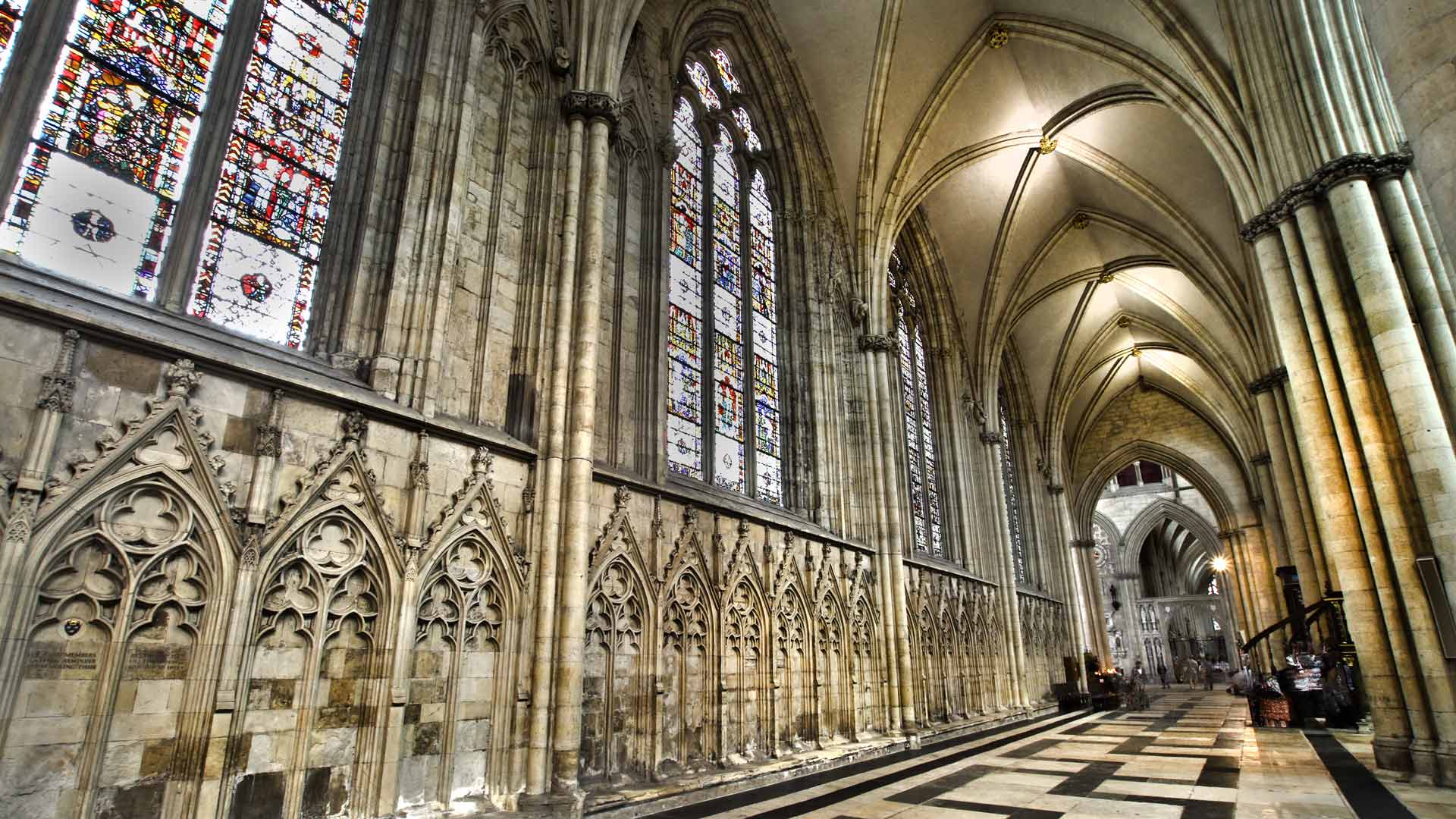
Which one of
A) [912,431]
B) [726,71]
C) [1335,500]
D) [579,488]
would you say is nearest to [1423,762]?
[1335,500]

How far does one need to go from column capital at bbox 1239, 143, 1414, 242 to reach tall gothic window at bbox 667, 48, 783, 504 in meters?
7.32

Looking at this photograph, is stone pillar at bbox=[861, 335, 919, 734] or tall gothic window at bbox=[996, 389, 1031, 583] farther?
tall gothic window at bbox=[996, 389, 1031, 583]

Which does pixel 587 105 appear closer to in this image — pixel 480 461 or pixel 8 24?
pixel 480 461

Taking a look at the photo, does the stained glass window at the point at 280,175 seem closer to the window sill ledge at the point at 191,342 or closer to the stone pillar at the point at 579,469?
the window sill ledge at the point at 191,342

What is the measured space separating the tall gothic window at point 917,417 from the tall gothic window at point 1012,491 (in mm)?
5513

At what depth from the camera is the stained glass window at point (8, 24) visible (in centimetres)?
495

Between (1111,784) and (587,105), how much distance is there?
868 cm

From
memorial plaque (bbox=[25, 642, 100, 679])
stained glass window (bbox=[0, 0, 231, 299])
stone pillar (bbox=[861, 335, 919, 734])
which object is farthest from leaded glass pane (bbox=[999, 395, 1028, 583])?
memorial plaque (bbox=[25, 642, 100, 679])

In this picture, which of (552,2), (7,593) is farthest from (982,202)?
(7,593)

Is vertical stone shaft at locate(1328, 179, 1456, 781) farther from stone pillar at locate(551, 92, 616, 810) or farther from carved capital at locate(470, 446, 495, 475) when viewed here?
carved capital at locate(470, 446, 495, 475)

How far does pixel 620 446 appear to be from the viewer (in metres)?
8.57

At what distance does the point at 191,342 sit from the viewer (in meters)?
5.08

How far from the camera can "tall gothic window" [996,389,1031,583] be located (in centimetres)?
2428

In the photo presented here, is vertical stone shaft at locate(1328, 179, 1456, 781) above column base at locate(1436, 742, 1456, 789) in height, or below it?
above
